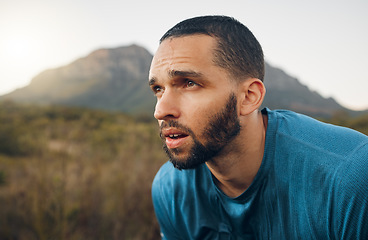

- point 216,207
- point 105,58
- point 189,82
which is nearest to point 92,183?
point 216,207

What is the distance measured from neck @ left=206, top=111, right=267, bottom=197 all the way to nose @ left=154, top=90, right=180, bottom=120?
0.48 metres

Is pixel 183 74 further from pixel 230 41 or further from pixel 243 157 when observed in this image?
pixel 243 157

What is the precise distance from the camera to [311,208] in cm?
172

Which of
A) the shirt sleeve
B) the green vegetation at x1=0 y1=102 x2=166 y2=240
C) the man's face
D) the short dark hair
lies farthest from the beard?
the green vegetation at x1=0 y1=102 x2=166 y2=240

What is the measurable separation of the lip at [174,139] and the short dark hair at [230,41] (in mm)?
542

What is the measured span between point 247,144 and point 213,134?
1.04ft

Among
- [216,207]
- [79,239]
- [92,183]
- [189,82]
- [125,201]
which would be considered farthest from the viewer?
[92,183]

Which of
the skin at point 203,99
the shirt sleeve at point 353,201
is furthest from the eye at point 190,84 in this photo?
the shirt sleeve at point 353,201

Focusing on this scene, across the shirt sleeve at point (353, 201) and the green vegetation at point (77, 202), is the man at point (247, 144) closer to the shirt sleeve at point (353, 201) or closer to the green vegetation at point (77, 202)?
the shirt sleeve at point (353, 201)

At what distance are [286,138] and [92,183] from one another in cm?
440

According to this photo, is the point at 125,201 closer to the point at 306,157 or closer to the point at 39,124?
the point at 306,157

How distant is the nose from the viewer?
6.05 ft

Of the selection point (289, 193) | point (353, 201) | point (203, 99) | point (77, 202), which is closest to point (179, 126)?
point (203, 99)

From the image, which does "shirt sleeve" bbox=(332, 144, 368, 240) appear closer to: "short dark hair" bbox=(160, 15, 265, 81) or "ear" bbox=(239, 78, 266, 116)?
"ear" bbox=(239, 78, 266, 116)
